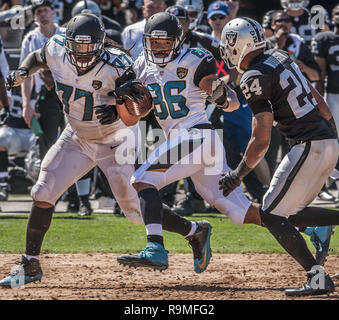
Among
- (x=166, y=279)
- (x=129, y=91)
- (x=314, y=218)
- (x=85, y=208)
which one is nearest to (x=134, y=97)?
(x=129, y=91)

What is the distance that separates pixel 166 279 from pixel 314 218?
47.9 inches

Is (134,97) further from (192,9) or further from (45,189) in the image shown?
(192,9)

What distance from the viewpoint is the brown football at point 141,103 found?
5734 millimetres

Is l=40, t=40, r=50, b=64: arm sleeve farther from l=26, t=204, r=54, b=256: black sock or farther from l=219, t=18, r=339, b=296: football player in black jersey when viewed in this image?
l=219, t=18, r=339, b=296: football player in black jersey

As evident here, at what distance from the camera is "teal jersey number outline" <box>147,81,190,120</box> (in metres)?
5.93

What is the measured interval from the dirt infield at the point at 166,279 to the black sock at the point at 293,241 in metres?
0.26

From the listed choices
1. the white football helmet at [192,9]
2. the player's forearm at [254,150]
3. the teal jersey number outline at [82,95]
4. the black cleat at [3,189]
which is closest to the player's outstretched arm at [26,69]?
the teal jersey number outline at [82,95]

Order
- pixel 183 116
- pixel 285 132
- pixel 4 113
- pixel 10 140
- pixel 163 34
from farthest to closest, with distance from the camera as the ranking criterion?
pixel 10 140 < pixel 4 113 < pixel 183 116 < pixel 163 34 < pixel 285 132

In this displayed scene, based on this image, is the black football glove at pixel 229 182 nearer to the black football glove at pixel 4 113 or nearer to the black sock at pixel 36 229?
the black sock at pixel 36 229

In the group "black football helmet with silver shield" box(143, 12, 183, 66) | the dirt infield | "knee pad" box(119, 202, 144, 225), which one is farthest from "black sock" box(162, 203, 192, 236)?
"black football helmet with silver shield" box(143, 12, 183, 66)

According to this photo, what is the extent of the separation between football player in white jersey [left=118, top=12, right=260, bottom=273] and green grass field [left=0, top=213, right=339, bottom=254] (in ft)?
4.57

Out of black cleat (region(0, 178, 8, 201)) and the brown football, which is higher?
the brown football

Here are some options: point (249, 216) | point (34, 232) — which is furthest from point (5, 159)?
point (249, 216)

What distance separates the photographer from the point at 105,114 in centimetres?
578
